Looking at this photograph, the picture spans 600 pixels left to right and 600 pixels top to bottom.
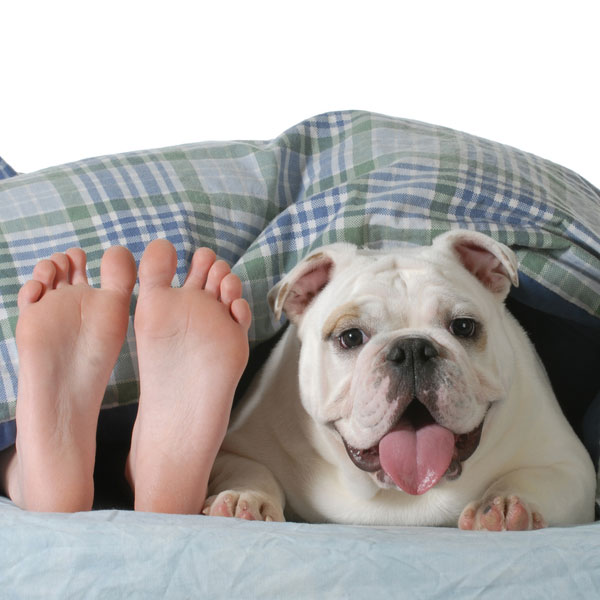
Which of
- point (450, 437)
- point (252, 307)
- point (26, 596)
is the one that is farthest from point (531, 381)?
point (26, 596)

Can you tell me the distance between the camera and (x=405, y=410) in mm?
1625

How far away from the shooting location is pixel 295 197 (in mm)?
2379

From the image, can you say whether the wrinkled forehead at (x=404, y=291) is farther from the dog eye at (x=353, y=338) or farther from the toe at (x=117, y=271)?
the toe at (x=117, y=271)

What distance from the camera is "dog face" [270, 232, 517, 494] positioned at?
160cm

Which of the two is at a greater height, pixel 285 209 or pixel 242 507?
pixel 285 209

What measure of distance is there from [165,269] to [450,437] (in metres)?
0.69

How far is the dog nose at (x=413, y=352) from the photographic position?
5.21 feet

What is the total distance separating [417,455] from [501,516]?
0.20 m

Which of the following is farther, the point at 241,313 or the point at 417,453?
the point at 241,313

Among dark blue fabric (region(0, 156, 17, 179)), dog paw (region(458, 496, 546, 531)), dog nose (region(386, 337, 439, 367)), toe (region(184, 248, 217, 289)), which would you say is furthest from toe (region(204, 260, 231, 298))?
dark blue fabric (region(0, 156, 17, 179))

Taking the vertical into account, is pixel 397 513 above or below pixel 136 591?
below

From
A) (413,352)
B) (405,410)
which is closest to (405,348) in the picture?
(413,352)

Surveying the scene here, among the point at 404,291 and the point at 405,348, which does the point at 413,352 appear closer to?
the point at 405,348

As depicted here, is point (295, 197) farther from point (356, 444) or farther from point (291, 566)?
point (291, 566)
